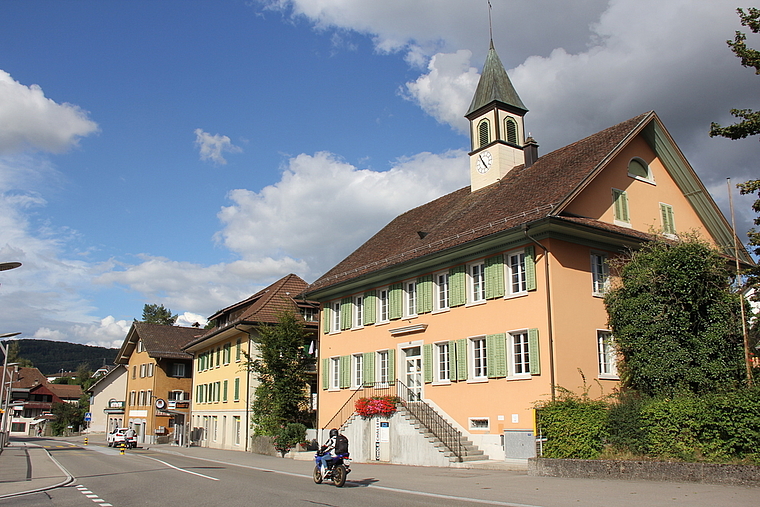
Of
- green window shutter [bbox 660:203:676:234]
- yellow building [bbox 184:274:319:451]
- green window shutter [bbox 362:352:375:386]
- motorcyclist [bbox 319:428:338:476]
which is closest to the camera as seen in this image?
motorcyclist [bbox 319:428:338:476]

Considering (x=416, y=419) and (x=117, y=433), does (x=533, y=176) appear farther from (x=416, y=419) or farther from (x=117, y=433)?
(x=117, y=433)

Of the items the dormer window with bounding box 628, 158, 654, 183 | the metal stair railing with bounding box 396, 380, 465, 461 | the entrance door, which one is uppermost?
the dormer window with bounding box 628, 158, 654, 183

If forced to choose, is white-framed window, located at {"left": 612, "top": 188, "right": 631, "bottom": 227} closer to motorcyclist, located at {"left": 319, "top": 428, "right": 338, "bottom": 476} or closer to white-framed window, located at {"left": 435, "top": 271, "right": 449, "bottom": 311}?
white-framed window, located at {"left": 435, "top": 271, "right": 449, "bottom": 311}

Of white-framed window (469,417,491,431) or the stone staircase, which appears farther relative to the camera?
white-framed window (469,417,491,431)

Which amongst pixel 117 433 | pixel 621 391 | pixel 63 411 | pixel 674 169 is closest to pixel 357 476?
pixel 621 391

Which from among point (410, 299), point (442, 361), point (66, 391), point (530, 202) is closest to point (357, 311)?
point (410, 299)

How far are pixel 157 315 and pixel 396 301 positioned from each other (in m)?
77.1

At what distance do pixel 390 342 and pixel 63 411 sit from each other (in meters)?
70.7

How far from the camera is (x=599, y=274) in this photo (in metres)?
21.9

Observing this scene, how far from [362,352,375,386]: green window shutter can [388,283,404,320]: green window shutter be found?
6.45 feet

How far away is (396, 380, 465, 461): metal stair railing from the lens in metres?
21.3

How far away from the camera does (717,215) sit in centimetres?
2602

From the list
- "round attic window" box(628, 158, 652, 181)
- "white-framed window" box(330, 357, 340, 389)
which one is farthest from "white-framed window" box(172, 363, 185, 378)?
"round attic window" box(628, 158, 652, 181)

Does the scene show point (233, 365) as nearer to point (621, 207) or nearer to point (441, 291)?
point (441, 291)
